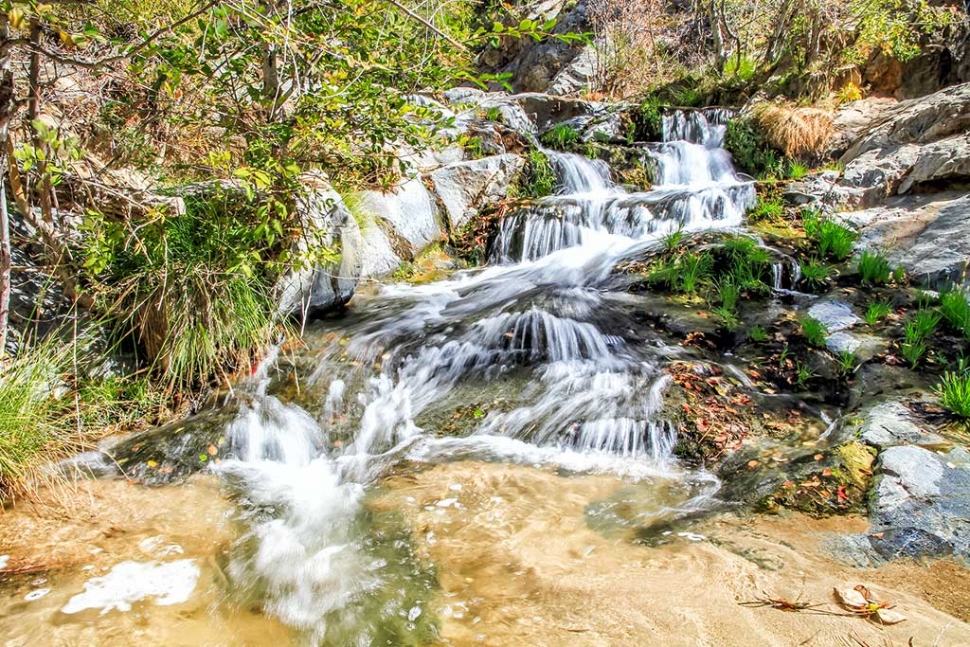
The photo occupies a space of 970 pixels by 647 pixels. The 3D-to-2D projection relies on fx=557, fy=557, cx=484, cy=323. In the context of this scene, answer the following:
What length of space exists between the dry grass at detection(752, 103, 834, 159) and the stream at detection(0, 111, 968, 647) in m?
5.22

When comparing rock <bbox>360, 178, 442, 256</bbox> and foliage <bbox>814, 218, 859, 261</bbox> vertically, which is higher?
rock <bbox>360, 178, 442, 256</bbox>

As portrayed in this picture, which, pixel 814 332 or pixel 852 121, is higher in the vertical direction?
pixel 852 121

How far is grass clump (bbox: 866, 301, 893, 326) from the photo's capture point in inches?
192

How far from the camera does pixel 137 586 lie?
2.69 meters

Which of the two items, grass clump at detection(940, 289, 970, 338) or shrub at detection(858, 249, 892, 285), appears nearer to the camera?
grass clump at detection(940, 289, 970, 338)

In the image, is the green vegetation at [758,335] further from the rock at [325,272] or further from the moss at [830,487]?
the rock at [325,272]

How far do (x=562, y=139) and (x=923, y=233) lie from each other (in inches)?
252

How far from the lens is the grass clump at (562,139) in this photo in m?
10.8

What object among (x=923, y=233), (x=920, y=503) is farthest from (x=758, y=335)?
(x=923, y=233)

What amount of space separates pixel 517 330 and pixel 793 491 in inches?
111

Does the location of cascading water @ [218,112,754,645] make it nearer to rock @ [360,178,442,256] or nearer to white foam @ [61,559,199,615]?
white foam @ [61,559,199,615]

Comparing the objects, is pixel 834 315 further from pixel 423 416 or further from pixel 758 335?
pixel 423 416

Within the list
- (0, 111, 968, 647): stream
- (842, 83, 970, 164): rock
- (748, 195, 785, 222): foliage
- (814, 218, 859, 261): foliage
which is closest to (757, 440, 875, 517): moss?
(0, 111, 968, 647): stream

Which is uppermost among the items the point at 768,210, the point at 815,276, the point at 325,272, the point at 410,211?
the point at 410,211
